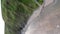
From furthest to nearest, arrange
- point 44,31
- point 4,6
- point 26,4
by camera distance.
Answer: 1. point 26,4
2. point 4,6
3. point 44,31

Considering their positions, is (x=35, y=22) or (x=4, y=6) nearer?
(x=35, y=22)

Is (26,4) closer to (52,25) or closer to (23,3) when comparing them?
(23,3)

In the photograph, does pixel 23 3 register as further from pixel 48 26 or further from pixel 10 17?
pixel 48 26

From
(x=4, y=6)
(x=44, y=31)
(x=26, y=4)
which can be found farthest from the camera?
(x=26, y=4)

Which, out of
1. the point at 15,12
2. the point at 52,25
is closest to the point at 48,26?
the point at 52,25

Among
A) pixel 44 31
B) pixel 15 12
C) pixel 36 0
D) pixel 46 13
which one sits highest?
pixel 36 0

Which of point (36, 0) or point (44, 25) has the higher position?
point (36, 0)
